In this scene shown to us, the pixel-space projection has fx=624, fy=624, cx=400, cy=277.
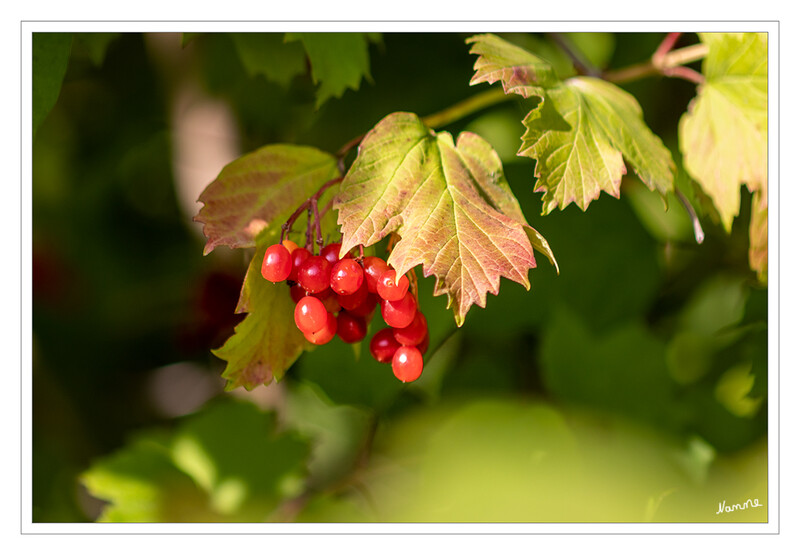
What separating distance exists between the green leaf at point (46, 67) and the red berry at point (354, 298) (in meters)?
0.49

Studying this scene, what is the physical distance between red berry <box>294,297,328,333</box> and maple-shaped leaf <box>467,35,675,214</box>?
245mm

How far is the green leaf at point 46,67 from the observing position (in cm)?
79

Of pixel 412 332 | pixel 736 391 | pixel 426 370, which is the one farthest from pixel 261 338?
pixel 736 391

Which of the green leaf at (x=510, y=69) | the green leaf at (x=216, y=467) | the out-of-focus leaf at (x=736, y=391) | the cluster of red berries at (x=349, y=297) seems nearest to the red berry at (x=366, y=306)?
the cluster of red berries at (x=349, y=297)

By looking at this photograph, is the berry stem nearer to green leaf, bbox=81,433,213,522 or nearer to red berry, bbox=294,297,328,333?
red berry, bbox=294,297,328,333

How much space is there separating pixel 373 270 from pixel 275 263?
10cm

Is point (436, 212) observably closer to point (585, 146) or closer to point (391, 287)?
point (391, 287)

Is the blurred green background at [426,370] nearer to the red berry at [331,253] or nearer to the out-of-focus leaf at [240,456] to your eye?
the out-of-focus leaf at [240,456]

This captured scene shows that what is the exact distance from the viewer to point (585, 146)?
67cm

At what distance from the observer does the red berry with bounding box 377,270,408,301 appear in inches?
23.8

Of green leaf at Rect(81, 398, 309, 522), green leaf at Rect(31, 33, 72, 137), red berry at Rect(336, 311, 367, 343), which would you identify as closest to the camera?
red berry at Rect(336, 311, 367, 343)

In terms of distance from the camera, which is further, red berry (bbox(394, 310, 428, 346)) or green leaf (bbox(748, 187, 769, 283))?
green leaf (bbox(748, 187, 769, 283))

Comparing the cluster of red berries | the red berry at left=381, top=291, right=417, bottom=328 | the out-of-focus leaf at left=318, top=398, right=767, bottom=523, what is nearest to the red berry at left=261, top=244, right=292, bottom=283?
the cluster of red berries

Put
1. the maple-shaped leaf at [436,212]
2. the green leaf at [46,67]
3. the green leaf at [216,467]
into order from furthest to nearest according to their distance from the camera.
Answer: the green leaf at [216,467]
the green leaf at [46,67]
the maple-shaped leaf at [436,212]
